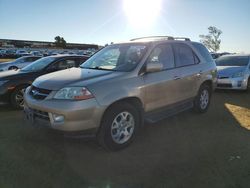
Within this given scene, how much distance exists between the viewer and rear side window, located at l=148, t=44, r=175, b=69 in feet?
15.6

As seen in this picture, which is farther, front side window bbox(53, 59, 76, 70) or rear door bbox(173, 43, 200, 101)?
front side window bbox(53, 59, 76, 70)

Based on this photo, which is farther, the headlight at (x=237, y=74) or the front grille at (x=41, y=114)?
the headlight at (x=237, y=74)

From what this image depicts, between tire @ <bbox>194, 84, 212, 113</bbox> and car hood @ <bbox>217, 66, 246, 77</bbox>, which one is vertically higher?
car hood @ <bbox>217, 66, 246, 77</bbox>

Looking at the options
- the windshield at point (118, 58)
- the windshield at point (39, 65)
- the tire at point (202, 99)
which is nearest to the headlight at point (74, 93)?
the windshield at point (118, 58)

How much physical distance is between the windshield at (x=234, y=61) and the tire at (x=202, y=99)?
4.38m

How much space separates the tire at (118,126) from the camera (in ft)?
12.7

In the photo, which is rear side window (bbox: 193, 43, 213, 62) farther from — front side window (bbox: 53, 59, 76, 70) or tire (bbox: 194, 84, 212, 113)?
front side window (bbox: 53, 59, 76, 70)

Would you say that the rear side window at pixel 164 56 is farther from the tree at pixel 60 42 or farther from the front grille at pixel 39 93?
the tree at pixel 60 42

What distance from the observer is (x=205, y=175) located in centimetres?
336

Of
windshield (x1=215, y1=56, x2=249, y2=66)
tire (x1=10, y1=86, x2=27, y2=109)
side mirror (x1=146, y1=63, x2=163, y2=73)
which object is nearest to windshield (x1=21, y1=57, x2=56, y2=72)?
tire (x1=10, y1=86, x2=27, y2=109)

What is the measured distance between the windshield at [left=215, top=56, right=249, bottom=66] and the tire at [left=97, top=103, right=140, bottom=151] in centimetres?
739

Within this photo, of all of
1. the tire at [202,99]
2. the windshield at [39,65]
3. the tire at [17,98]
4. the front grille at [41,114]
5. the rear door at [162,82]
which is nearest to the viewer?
the front grille at [41,114]

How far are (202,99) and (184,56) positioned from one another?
1.37 m

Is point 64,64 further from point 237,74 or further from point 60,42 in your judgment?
point 60,42
